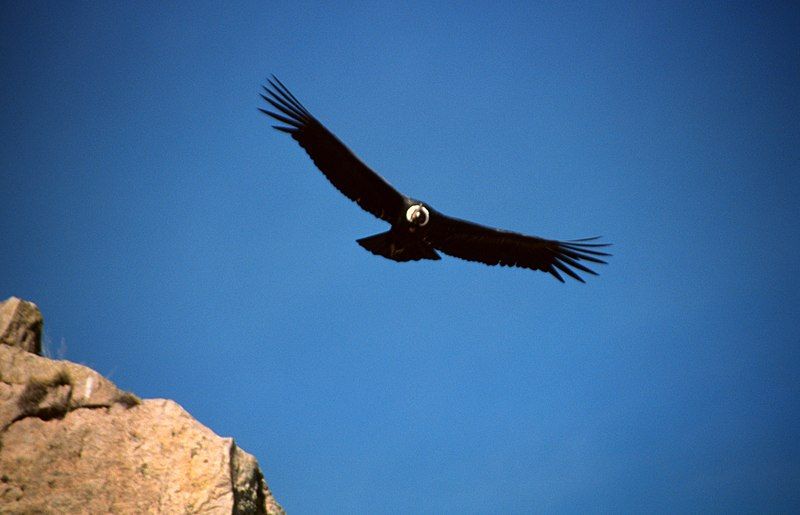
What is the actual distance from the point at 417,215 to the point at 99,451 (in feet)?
22.8

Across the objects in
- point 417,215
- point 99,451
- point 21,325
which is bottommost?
point 99,451

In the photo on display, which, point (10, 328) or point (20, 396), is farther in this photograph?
point (10, 328)

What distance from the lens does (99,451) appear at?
18.9ft

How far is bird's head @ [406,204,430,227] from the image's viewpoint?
37.9 ft

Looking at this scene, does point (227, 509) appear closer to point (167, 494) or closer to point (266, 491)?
point (167, 494)

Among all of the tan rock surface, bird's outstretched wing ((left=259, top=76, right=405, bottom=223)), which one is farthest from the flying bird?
the tan rock surface

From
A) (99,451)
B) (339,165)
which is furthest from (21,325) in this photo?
(339,165)

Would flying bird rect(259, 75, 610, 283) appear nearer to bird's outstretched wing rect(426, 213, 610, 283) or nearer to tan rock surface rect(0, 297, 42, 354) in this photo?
bird's outstretched wing rect(426, 213, 610, 283)

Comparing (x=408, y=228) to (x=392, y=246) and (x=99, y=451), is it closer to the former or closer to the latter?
(x=392, y=246)

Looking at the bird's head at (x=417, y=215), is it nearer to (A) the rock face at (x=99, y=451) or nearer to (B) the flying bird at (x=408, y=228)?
(B) the flying bird at (x=408, y=228)

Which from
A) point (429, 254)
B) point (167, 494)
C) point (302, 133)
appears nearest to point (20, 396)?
point (167, 494)

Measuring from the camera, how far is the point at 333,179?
11.8m

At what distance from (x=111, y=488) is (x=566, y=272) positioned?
361 inches

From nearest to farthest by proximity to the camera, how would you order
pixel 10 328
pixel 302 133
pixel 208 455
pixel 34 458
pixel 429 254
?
pixel 34 458 → pixel 208 455 → pixel 10 328 → pixel 302 133 → pixel 429 254
